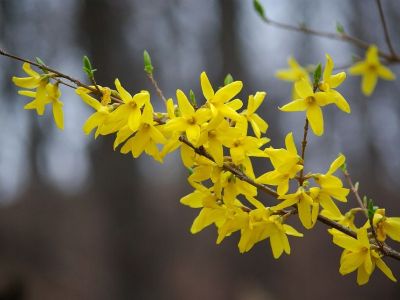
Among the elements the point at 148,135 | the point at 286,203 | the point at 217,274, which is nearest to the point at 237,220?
the point at 286,203

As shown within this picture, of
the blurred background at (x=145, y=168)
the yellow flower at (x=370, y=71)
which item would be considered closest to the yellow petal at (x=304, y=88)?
the yellow flower at (x=370, y=71)

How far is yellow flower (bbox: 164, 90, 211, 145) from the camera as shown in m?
0.99

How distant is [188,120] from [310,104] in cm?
31

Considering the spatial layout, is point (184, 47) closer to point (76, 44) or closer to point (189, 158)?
point (76, 44)

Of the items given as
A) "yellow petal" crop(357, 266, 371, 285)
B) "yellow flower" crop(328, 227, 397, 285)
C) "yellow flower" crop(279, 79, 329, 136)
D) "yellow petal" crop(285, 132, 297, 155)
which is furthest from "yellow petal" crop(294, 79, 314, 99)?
"yellow petal" crop(357, 266, 371, 285)

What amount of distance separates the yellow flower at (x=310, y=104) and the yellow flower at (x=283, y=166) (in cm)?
8

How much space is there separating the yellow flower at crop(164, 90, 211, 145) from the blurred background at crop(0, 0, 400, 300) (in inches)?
210

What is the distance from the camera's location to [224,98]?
3.52 feet

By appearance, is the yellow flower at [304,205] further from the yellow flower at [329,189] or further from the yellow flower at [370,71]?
the yellow flower at [370,71]

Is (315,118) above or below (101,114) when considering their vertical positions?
below

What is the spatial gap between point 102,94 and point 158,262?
5.52 m

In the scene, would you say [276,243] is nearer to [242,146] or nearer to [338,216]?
[338,216]

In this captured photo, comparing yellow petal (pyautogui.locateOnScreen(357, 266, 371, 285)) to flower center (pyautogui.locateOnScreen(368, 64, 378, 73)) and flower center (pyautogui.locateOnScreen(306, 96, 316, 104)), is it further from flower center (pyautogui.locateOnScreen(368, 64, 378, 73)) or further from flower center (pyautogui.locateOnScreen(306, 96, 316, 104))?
flower center (pyautogui.locateOnScreen(368, 64, 378, 73))

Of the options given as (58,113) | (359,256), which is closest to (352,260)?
(359,256)
